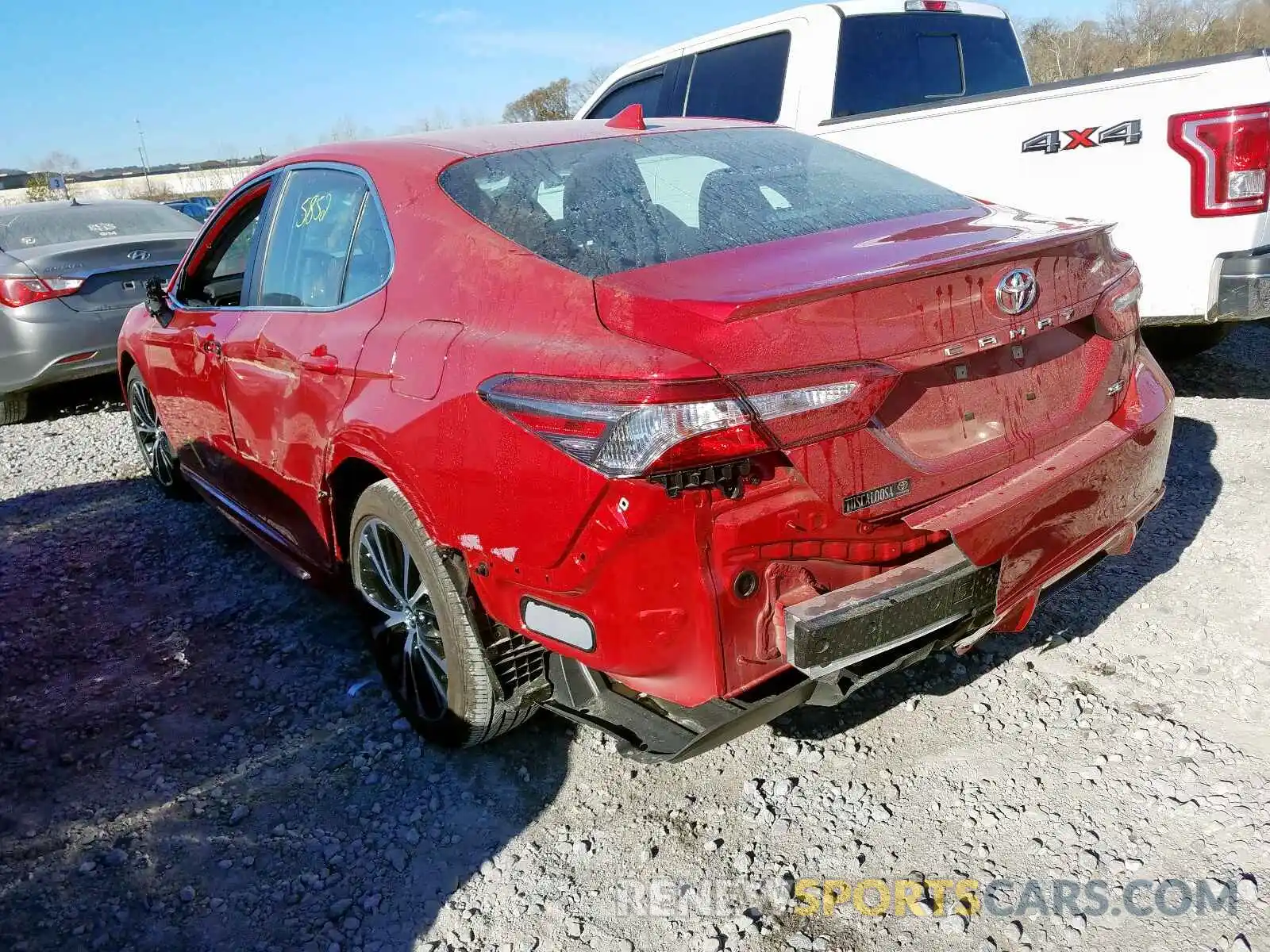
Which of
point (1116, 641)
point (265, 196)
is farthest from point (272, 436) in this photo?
point (1116, 641)

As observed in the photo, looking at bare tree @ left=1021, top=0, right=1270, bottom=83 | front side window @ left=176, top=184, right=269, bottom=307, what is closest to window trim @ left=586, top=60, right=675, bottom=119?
front side window @ left=176, top=184, right=269, bottom=307

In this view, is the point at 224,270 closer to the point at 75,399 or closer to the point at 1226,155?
the point at 1226,155

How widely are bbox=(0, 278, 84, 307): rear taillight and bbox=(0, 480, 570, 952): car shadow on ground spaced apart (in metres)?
3.23

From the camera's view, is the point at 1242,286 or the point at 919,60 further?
the point at 919,60

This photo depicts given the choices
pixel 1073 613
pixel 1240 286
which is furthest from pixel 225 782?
pixel 1240 286

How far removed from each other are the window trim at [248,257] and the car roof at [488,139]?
0.86ft

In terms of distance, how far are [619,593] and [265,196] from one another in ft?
8.13

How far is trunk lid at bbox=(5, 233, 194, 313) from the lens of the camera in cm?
666

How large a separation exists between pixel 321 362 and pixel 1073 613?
2.58m

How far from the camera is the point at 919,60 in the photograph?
583 cm

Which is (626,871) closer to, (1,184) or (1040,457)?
(1040,457)

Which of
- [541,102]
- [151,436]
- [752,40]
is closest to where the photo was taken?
[151,436]

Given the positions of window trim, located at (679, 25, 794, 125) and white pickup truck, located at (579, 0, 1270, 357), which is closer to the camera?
white pickup truck, located at (579, 0, 1270, 357)
